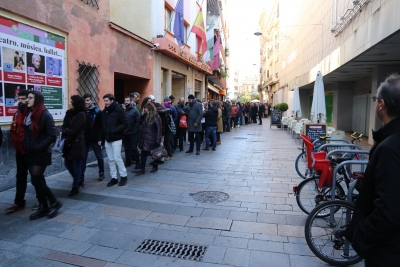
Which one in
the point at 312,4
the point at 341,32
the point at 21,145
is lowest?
the point at 21,145

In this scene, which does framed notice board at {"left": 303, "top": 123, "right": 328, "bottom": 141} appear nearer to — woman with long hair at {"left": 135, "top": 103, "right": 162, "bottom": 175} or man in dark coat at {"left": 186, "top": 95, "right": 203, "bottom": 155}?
man in dark coat at {"left": 186, "top": 95, "right": 203, "bottom": 155}

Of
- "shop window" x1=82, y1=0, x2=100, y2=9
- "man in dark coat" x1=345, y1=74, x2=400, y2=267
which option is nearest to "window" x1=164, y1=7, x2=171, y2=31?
"shop window" x1=82, y1=0, x2=100, y2=9

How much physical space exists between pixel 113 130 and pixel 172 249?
3.18m

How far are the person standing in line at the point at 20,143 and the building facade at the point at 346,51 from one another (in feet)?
24.0

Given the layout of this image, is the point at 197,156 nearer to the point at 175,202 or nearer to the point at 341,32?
the point at 175,202

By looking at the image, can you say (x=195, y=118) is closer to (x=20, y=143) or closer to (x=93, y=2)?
(x=93, y=2)

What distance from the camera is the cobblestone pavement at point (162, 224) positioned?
3.55 metres

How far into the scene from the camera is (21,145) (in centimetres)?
468

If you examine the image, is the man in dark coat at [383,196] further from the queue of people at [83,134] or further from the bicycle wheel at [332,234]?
the queue of people at [83,134]

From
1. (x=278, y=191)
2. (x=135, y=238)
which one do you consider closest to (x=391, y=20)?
(x=278, y=191)

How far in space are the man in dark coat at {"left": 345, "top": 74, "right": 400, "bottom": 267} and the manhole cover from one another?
3.65 meters

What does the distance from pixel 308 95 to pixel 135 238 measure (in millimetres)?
25625

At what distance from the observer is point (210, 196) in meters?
5.84

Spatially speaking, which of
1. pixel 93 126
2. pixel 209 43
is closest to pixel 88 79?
pixel 93 126
